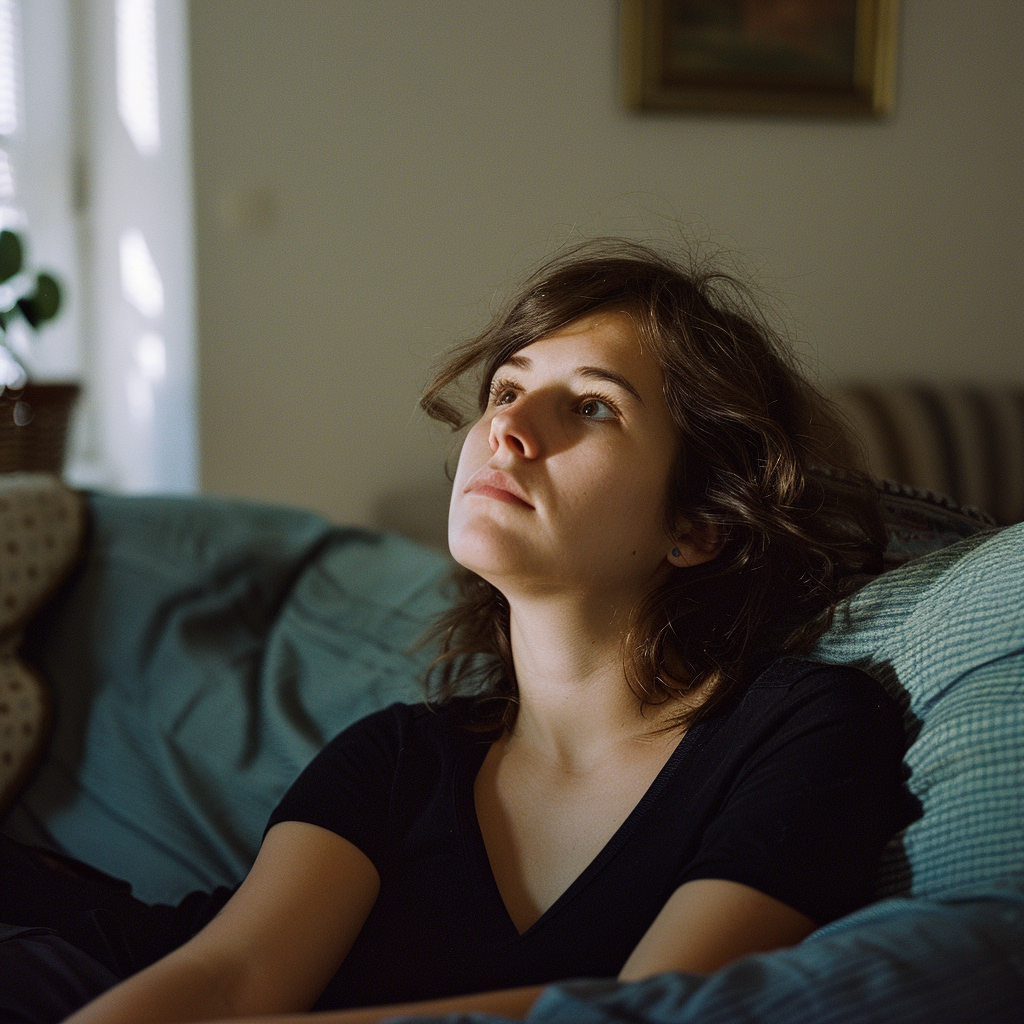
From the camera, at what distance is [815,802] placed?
71 cm

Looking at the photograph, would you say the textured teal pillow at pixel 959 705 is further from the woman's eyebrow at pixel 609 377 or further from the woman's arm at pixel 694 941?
the woman's eyebrow at pixel 609 377

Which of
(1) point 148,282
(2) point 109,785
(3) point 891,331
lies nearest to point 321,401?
(1) point 148,282

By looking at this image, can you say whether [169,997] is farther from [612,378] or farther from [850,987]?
[612,378]

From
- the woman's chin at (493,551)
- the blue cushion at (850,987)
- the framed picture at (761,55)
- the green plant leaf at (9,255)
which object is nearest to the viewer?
the blue cushion at (850,987)

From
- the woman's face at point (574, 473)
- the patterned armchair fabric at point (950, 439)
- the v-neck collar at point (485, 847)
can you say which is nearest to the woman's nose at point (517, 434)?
the woman's face at point (574, 473)

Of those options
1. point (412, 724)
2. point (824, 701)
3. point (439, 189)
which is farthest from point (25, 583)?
point (439, 189)

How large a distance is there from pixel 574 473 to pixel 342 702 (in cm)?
65

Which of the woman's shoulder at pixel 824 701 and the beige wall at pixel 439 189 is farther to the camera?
the beige wall at pixel 439 189

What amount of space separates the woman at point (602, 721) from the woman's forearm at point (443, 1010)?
0.09 m

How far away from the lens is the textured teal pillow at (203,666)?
4.44 ft

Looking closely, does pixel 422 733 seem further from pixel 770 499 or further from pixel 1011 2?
pixel 1011 2

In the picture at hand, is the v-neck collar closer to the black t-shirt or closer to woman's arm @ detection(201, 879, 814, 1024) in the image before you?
the black t-shirt

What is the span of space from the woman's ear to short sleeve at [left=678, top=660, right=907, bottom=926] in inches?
7.3

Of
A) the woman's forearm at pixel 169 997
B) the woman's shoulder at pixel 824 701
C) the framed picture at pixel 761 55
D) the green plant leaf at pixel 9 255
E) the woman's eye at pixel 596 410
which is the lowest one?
the woman's forearm at pixel 169 997
